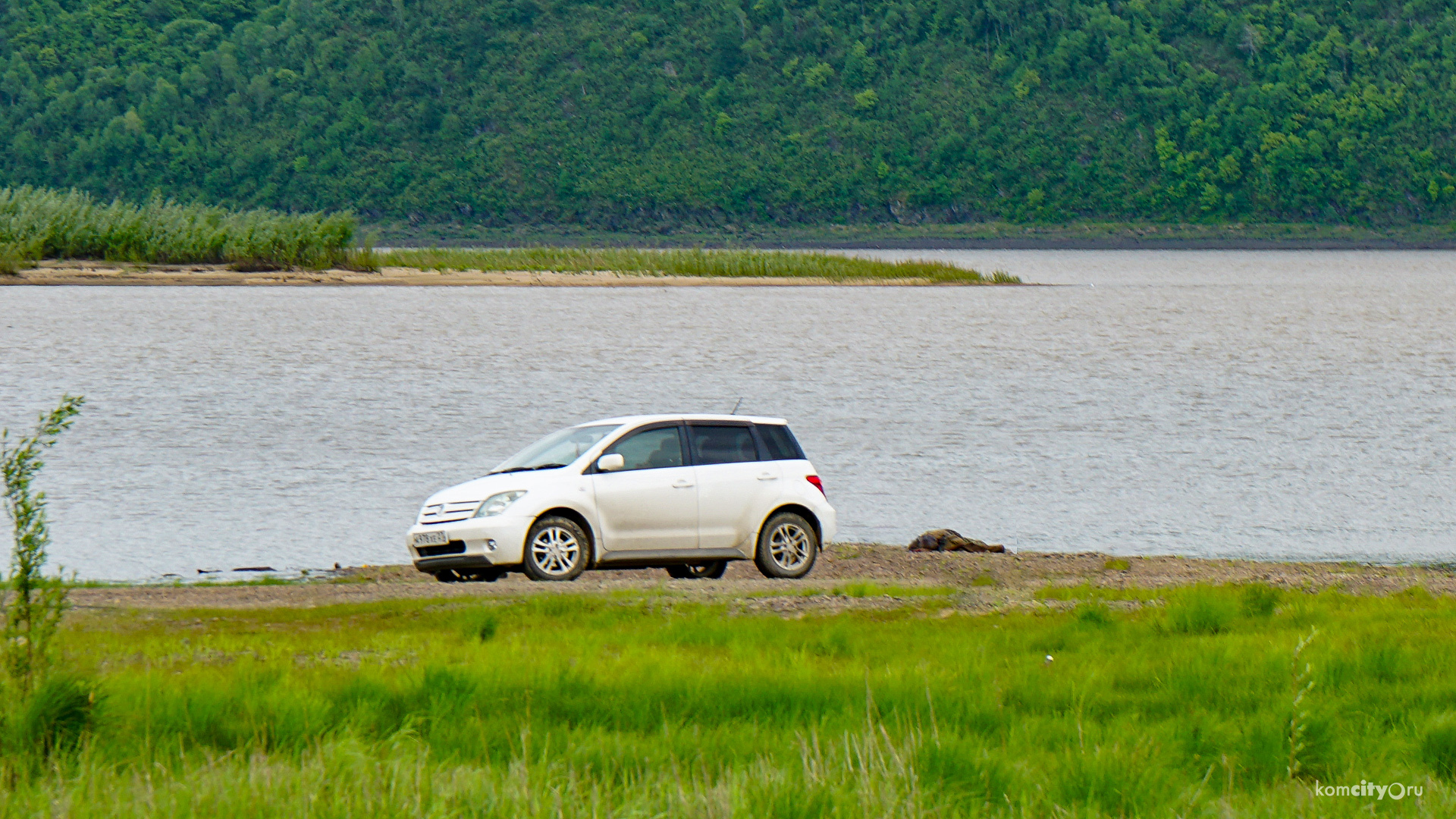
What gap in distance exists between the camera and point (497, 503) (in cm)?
1669

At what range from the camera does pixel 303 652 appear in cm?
1136

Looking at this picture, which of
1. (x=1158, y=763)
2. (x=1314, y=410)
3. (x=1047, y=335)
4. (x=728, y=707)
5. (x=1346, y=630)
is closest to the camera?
(x=1158, y=763)

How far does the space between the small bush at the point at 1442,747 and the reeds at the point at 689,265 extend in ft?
291

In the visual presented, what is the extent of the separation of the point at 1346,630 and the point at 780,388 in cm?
4266

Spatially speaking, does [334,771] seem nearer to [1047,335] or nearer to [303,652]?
[303,652]

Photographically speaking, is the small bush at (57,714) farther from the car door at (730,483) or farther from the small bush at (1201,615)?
the car door at (730,483)

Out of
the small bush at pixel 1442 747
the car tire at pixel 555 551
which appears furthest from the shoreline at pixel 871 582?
the small bush at pixel 1442 747

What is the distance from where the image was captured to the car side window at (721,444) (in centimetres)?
1747

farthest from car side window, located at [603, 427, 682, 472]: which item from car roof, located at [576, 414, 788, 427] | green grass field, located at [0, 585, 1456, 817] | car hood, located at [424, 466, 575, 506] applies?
green grass field, located at [0, 585, 1456, 817]

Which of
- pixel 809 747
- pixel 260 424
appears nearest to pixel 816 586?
pixel 809 747

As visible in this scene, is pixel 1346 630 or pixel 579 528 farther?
pixel 579 528

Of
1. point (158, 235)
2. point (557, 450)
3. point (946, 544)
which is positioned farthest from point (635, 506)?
point (158, 235)

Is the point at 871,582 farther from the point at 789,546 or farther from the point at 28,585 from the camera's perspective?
the point at 28,585

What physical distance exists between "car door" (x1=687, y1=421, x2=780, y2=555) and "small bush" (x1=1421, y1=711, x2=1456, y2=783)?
9.17 m
